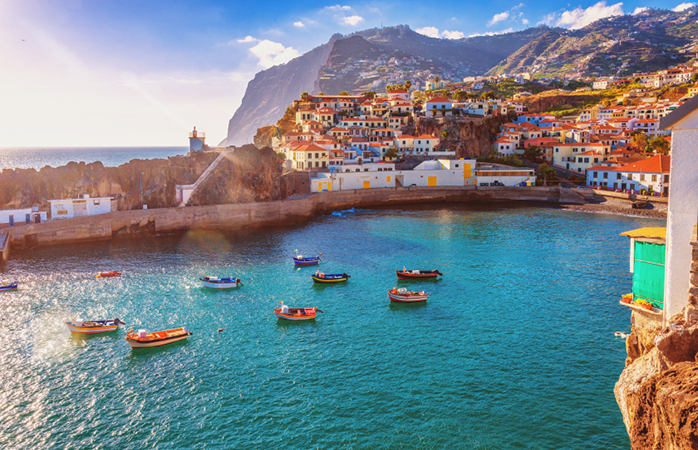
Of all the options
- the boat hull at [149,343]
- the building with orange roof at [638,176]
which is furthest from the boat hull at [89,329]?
the building with orange roof at [638,176]

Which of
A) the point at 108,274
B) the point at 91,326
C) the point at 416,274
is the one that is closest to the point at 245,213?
the point at 108,274

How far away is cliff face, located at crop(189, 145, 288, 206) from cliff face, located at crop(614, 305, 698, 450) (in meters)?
58.6

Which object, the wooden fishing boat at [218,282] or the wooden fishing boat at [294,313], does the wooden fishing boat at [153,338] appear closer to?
the wooden fishing boat at [294,313]

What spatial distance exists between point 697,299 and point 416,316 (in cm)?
1951

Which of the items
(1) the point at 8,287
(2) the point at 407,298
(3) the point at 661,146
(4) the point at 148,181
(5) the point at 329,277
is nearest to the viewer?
(2) the point at 407,298

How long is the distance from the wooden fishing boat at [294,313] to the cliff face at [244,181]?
38603 millimetres

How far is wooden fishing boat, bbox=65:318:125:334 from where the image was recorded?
26281mm

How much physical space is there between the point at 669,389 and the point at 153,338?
24343mm

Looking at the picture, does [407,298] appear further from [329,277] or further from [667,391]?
[667,391]

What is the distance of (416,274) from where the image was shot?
120 feet

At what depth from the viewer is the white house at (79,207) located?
52.5 m

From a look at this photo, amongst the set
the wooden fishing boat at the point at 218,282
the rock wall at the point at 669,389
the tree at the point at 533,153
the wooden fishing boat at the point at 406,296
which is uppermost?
the tree at the point at 533,153

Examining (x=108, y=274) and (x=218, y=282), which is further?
(x=108, y=274)

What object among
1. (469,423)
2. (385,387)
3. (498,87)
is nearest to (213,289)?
(385,387)
